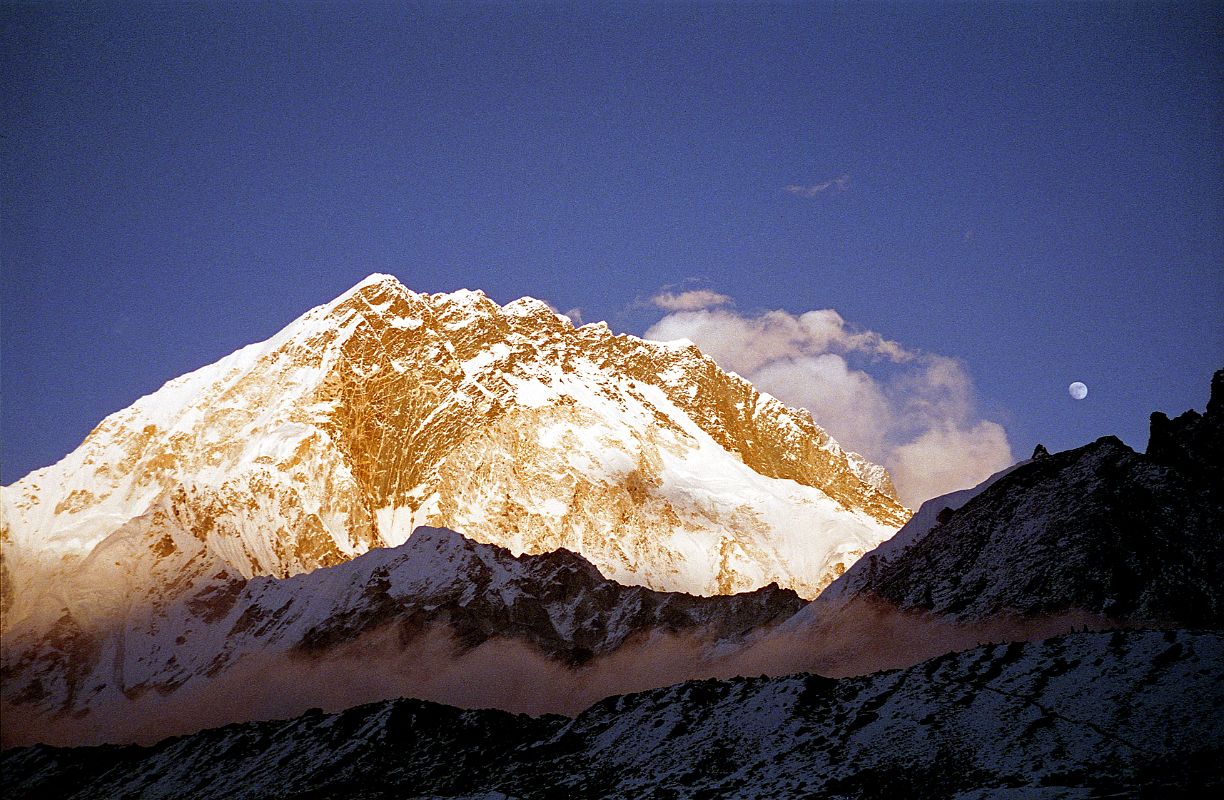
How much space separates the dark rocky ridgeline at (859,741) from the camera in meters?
110

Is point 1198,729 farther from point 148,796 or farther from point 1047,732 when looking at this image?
point 148,796

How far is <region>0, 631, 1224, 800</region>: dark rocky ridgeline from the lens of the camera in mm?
109875

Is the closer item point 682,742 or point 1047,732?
point 1047,732

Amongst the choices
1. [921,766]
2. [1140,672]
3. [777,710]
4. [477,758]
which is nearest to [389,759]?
[477,758]

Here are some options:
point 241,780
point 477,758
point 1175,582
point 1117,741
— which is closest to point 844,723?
point 1117,741

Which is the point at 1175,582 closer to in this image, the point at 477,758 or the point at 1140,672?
the point at 1140,672

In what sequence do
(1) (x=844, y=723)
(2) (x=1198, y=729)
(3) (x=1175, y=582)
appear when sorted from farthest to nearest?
(3) (x=1175, y=582) → (1) (x=844, y=723) → (2) (x=1198, y=729)

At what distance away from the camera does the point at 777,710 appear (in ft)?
489

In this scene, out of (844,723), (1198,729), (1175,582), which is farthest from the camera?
(1175,582)

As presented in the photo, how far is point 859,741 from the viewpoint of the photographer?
427 feet

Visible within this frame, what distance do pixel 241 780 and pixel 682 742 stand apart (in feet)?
274

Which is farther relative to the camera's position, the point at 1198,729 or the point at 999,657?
the point at 999,657

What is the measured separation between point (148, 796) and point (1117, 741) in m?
152

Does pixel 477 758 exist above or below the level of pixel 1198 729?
above
